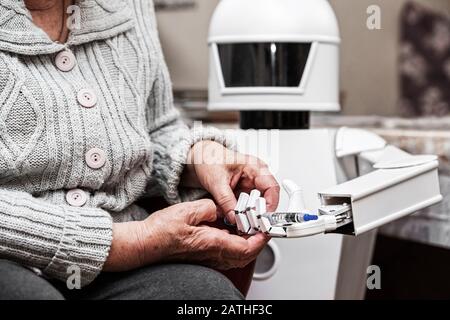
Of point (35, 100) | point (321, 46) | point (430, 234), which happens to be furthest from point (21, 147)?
point (430, 234)

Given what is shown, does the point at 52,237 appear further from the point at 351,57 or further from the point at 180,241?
the point at 351,57

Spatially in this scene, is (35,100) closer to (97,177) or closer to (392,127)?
(97,177)

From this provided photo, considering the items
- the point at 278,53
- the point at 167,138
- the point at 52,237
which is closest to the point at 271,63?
the point at 278,53

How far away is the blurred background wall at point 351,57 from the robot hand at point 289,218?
116 centimetres

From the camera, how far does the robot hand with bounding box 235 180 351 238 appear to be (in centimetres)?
64

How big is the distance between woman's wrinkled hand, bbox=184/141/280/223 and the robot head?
214 mm

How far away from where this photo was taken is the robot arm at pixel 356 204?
66 centimetres

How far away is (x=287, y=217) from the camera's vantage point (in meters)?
0.66

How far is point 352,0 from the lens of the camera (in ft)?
4.47

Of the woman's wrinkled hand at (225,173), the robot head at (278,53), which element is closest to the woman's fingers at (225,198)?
the woman's wrinkled hand at (225,173)

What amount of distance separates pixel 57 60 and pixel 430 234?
31.8 inches

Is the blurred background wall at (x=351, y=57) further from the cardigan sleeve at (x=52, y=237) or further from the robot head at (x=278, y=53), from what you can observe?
the cardigan sleeve at (x=52, y=237)

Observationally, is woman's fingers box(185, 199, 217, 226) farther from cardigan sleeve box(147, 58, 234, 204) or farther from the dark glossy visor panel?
the dark glossy visor panel

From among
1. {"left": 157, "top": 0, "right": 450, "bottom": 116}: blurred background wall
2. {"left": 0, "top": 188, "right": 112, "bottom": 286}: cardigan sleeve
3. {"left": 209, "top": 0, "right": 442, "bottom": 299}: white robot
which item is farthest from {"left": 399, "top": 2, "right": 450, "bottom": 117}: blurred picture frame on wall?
{"left": 0, "top": 188, "right": 112, "bottom": 286}: cardigan sleeve
